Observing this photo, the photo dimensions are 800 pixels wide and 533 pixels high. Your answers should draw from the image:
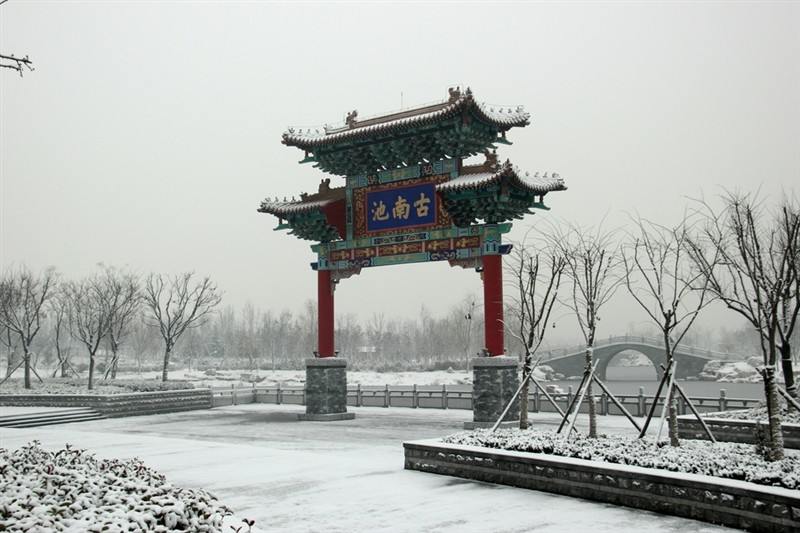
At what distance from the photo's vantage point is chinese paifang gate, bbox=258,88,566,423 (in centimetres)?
2214

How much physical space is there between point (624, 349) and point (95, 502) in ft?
215

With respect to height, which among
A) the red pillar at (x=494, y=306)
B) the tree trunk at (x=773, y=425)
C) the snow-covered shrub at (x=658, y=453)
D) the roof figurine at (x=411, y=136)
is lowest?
the snow-covered shrub at (x=658, y=453)

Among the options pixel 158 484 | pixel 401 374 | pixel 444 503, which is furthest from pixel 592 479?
pixel 401 374

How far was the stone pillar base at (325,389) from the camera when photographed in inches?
990

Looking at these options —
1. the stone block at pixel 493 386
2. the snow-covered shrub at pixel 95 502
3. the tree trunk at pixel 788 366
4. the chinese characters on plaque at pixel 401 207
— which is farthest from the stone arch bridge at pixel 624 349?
the snow-covered shrub at pixel 95 502

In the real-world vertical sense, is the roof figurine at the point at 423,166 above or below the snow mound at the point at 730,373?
above

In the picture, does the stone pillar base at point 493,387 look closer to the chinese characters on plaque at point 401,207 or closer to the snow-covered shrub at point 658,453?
the chinese characters on plaque at point 401,207

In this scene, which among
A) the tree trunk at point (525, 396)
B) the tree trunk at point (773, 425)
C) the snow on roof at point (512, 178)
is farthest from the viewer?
the snow on roof at point (512, 178)

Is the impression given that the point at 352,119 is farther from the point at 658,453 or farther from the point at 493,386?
the point at 658,453

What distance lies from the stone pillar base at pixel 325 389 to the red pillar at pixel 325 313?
39cm

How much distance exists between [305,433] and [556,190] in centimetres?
1107

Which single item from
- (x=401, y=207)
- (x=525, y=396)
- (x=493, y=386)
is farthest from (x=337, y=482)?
(x=401, y=207)

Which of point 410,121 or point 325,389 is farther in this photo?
point 325,389

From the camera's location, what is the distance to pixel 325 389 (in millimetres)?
25266
